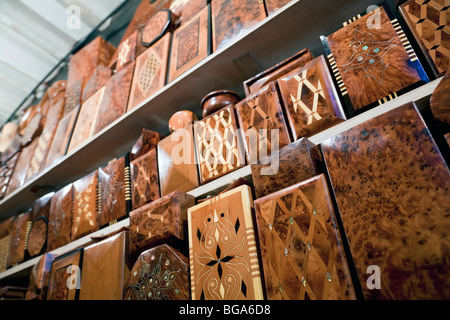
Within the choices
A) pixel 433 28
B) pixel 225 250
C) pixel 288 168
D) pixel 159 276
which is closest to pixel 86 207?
pixel 159 276

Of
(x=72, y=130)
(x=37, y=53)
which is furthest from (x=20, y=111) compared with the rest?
(x=72, y=130)

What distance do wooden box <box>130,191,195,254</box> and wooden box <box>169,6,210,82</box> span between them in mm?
680

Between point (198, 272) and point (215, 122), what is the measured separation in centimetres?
57

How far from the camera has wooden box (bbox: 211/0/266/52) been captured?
122 cm

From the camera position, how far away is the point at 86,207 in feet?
5.00

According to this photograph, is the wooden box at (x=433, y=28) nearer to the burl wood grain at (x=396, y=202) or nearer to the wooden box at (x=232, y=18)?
the burl wood grain at (x=396, y=202)

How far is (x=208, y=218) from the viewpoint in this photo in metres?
0.92

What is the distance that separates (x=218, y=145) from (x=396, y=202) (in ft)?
2.12

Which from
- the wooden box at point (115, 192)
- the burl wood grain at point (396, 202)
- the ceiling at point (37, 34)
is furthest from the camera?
the ceiling at point (37, 34)

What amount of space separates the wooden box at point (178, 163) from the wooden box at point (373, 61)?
620 mm

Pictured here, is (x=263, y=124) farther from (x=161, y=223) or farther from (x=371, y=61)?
(x=161, y=223)

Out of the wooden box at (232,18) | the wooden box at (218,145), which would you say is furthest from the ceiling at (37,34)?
the wooden box at (218,145)

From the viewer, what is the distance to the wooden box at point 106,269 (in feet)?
3.57
